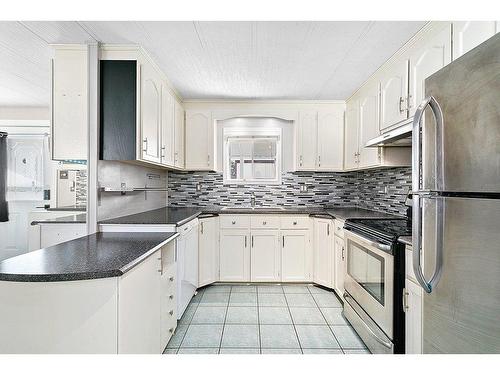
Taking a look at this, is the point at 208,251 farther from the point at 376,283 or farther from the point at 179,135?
the point at 376,283

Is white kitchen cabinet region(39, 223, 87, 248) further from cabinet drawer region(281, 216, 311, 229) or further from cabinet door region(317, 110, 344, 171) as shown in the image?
cabinet door region(317, 110, 344, 171)

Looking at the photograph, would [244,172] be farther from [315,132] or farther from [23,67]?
[23,67]

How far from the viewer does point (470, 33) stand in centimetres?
142

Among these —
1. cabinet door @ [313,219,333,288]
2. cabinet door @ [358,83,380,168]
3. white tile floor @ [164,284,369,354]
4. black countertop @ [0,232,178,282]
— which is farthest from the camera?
cabinet door @ [313,219,333,288]

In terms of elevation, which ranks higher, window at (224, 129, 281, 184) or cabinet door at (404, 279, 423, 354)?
window at (224, 129, 281, 184)

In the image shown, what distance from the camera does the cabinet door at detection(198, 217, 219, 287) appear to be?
3.03 m

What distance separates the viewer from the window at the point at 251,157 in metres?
3.82

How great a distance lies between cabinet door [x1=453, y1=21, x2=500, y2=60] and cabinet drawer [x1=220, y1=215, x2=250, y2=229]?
7.72ft

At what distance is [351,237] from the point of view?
226 cm

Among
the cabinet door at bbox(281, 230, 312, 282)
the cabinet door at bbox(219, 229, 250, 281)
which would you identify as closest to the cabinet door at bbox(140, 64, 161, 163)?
the cabinet door at bbox(219, 229, 250, 281)

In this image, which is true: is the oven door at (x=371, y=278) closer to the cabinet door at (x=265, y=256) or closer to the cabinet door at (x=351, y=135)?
the cabinet door at (x=265, y=256)

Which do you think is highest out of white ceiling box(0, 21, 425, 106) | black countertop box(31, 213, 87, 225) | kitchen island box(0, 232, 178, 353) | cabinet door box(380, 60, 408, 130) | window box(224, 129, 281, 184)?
white ceiling box(0, 21, 425, 106)

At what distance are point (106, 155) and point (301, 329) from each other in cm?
210
